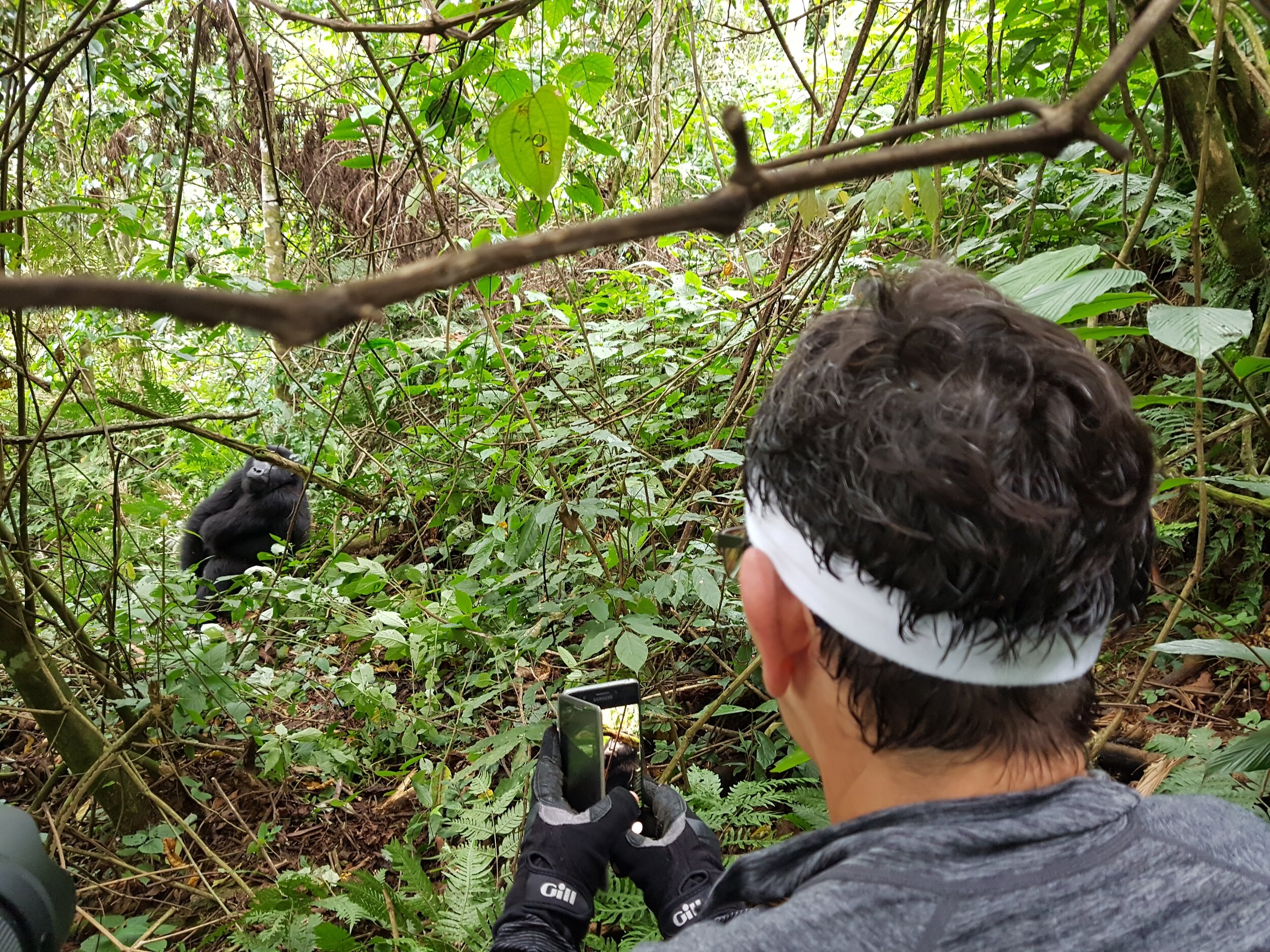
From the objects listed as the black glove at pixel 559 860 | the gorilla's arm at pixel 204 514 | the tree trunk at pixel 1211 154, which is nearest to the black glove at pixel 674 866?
the black glove at pixel 559 860

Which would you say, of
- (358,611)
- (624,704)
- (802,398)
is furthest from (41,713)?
(802,398)

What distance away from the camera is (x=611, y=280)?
4.25m

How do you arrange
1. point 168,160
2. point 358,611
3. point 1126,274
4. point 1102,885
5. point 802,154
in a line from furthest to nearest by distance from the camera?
point 168,160
point 358,611
point 1126,274
point 1102,885
point 802,154

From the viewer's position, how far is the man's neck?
749 mm

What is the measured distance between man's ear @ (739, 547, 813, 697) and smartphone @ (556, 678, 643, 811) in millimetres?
793

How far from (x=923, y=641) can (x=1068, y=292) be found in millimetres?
486

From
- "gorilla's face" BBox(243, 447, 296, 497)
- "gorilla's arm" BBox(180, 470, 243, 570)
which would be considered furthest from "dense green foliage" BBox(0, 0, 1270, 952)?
"gorilla's arm" BBox(180, 470, 243, 570)

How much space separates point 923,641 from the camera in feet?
2.40

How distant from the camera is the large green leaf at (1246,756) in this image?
1.14 m

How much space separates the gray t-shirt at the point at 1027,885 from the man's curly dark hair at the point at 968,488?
0.08m

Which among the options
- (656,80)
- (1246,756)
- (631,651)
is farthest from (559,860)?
(656,80)

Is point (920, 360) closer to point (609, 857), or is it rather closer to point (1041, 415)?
point (1041, 415)

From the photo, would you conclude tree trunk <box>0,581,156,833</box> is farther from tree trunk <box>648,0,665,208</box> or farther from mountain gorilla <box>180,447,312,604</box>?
mountain gorilla <box>180,447,312,604</box>

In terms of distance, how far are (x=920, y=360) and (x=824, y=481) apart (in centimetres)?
14
